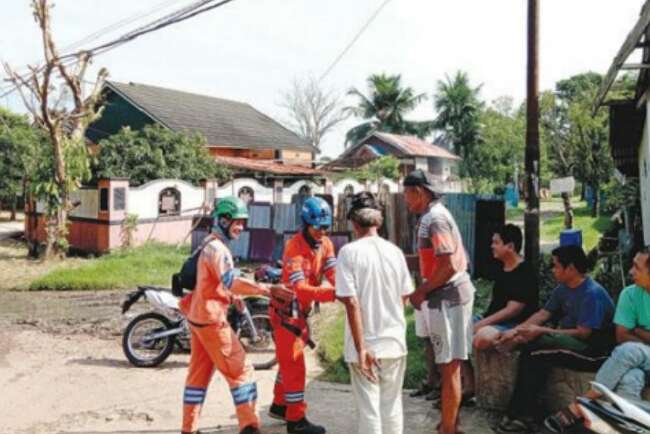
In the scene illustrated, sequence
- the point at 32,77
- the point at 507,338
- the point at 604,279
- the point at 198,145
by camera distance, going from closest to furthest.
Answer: the point at 507,338 < the point at 604,279 < the point at 32,77 < the point at 198,145

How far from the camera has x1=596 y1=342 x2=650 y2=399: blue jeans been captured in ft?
12.1

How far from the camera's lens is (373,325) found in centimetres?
344

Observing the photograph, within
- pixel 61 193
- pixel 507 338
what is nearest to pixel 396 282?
pixel 507 338

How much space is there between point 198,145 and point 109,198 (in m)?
7.10

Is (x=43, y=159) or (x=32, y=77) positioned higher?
(x=32, y=77)

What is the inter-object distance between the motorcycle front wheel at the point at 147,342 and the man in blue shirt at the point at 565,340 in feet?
11.9

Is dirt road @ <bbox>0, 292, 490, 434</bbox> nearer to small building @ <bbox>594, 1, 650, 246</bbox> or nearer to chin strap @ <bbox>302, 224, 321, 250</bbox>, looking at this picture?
chin strap @ <bbox>302, 224, 321, 250</bbox>

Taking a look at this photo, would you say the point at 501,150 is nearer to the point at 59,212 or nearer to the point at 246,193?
the point at 246,193

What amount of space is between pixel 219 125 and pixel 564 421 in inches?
1147

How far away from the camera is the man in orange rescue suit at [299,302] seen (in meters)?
4.20

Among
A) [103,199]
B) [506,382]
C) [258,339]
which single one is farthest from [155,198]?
[506,382]

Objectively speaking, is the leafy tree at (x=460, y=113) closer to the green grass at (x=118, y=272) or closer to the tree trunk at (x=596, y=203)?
the tree trunk at (x=596, y=203)

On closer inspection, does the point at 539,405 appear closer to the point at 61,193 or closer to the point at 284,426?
the point at 284,426

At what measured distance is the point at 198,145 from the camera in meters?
22.0
